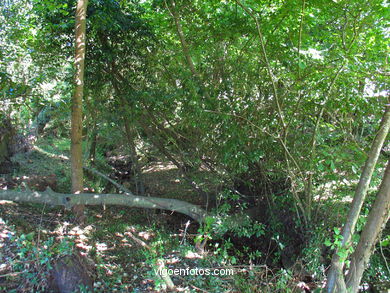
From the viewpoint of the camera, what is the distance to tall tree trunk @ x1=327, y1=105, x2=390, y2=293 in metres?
3.04

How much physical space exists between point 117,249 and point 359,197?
3291 millimetres

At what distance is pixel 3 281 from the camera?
3.09 meters

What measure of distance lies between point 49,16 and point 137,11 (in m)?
1.53

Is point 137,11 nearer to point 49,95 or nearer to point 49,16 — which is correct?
point 49,16

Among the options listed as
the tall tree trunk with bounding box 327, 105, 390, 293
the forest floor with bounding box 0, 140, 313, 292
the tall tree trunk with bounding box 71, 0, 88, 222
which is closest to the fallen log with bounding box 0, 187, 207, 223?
the tall tree trunk with bounding box 71, 0, 88, 222

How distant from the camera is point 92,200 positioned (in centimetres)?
451

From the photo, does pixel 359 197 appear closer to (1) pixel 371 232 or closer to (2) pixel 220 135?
(1) pixel 371 232

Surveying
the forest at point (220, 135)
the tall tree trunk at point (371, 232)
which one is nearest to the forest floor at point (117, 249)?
the forest at point (220, 135)

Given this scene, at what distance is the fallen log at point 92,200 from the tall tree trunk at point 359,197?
2225 millimetres

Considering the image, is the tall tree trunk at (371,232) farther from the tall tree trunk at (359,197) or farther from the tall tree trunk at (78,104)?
the tall tree trunk at (78,104)

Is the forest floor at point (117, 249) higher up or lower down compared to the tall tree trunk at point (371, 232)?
lower down

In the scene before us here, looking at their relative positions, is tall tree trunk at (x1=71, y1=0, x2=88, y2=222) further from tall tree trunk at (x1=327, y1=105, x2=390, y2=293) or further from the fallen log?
tall tree trunk at (x1=327, y1=105, x2=390, y2=293)

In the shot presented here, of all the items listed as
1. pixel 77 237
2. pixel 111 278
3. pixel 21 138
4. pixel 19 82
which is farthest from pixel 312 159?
pixel 21 138

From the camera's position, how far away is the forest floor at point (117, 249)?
10.6ft
